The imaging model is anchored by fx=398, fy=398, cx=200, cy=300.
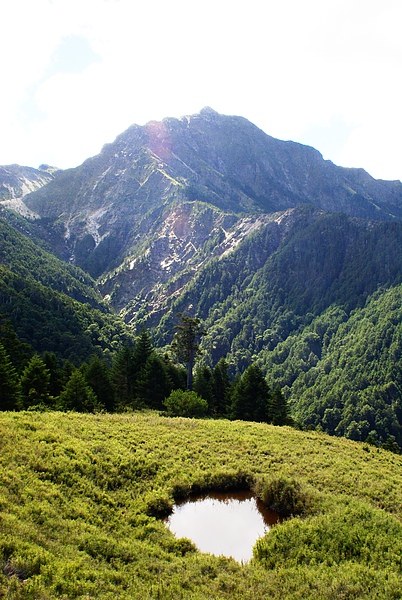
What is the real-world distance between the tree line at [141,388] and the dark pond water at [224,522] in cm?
1847

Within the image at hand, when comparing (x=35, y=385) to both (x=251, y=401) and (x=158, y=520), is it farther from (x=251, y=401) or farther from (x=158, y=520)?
(x=251, y=401)

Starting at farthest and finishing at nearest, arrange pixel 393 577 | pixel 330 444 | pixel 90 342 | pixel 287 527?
1. pixel 90 342
2. pixel 330 444
3. pixel 287 527
4. pixel 393 577

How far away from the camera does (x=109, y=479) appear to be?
21234 mm

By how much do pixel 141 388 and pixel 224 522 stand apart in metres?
34.1

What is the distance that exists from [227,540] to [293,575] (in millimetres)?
4426

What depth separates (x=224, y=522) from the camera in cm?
2102

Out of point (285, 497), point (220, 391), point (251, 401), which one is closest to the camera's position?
point (285, 497)

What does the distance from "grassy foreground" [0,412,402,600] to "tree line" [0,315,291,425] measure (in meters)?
9.41

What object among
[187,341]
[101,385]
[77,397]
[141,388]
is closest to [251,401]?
[141,388]

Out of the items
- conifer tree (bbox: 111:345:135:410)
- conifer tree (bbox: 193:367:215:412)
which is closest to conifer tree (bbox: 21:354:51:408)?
conifer tree (bbox: 111:345:135:410)

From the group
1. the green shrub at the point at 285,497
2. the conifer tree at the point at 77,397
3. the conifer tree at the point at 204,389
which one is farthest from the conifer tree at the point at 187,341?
the green shrub at the point at 285,497

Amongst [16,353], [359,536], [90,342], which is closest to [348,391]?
[90,342]

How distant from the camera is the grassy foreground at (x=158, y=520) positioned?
46.3 feet

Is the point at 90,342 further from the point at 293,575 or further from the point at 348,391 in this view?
the point at 293,575
